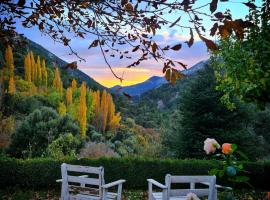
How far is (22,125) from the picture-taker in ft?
69.8

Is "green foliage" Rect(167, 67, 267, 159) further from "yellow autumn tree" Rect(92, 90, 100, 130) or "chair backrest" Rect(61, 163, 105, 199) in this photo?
"yellow autumn tree" Rect(92, 90, 100, 130)

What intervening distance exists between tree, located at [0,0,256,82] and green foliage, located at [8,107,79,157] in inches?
653

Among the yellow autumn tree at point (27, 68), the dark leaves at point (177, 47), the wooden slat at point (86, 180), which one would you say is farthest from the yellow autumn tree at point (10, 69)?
the dark leaves at point (177, 47)

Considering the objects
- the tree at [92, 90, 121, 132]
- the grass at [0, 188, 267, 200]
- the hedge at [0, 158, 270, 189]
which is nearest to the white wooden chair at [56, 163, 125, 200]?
the grass at [0, 188, 267, 200]

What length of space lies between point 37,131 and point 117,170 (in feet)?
34.4

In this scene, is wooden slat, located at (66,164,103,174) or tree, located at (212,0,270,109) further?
tree, located at (212,0,270,109)

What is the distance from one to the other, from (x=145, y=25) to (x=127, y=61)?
1.12 feet

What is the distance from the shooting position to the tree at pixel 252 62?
26.3ft

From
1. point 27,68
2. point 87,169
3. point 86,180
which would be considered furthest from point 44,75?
point 86,180

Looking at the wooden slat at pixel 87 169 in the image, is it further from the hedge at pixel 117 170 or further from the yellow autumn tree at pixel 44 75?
the yellow autumn tree at pixel 44 75

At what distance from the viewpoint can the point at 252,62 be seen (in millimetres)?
8484

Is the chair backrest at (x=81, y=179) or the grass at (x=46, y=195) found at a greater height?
the chair backrest at (x=81, y=179)

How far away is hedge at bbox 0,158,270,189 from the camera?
10.9 metres

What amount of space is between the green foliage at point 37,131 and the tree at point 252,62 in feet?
40.0
